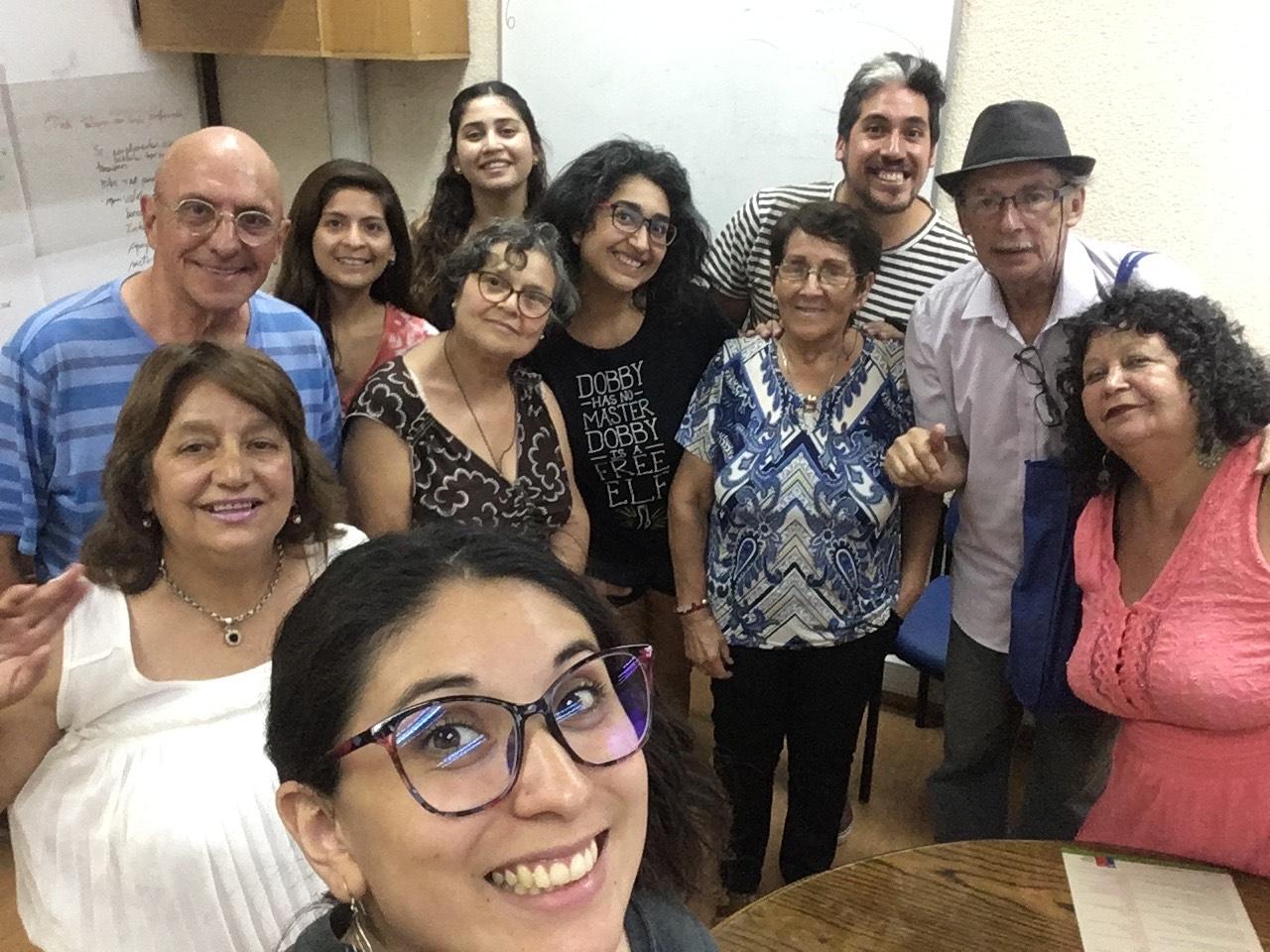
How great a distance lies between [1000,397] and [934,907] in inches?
36.7

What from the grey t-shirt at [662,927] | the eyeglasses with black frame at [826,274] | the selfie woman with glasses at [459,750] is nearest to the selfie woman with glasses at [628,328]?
the eyeglasses with black frame at [826,274]

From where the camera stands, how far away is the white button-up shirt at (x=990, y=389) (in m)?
1.76

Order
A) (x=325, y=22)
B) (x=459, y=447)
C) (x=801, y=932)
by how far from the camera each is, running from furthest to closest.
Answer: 1. (x=325, y=22)
2. (x=459, y=447)
3. (x=801, y=932)

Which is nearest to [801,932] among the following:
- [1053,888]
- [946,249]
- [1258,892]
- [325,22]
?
[1053,888]

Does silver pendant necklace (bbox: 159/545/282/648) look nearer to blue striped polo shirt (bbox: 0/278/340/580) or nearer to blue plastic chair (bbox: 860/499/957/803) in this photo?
blue striped polo shirt (bbox: 0/278/340/580)

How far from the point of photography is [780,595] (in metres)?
1.89

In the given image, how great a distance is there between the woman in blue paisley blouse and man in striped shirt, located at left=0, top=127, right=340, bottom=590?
862 mm

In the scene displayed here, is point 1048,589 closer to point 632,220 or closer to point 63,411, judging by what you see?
point 632,220

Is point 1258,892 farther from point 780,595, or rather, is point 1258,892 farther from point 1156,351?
point 780,595

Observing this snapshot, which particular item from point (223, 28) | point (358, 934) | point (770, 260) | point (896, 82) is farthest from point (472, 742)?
point (223, 28)

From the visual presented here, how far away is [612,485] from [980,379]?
753 mm

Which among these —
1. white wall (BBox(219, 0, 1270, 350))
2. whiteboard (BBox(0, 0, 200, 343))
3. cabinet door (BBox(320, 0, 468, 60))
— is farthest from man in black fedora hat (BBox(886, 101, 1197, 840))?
whiteboard (BBox(0, 0, 200, 343))

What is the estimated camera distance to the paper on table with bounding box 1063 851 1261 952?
3.89 feet

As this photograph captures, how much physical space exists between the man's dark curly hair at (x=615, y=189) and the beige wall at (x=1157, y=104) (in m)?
0.95
